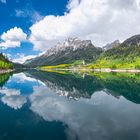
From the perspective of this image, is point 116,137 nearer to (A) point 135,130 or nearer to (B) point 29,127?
(A) point 135,130

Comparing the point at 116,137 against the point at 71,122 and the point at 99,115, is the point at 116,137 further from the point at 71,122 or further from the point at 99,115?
the point at 99,115

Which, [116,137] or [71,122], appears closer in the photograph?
[116,137]

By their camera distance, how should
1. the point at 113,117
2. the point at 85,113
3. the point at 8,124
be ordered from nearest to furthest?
the point at 8,124, the point at 113,117, the point at 85,113

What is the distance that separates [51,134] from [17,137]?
465 centimetres

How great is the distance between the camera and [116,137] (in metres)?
34.8

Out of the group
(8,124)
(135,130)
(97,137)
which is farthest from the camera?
(8,124)

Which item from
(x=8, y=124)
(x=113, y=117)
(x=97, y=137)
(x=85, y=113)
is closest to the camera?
(x=97, y=137)

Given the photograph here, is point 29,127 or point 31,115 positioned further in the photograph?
point 31,115

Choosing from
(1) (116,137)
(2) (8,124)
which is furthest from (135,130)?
(2) (8,124)

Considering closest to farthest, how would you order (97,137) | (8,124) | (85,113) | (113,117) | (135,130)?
(97,137), (135,130), (8,124), (113,117), (85,113)

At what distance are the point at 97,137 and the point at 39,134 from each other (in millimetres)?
8028

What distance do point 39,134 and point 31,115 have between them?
15.5m

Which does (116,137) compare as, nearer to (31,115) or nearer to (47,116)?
(47,116)

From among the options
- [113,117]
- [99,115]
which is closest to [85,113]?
[99,115]
